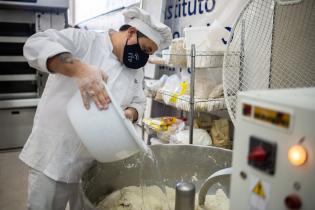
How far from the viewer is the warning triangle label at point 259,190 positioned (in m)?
0.59

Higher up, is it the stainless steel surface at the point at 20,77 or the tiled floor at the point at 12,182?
the stainless steel surface at the point at 20,77

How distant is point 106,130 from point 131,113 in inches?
16.9

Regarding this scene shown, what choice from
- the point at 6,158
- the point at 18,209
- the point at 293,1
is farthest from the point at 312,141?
the point at 6,158

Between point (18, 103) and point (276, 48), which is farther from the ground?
point (276, 48)

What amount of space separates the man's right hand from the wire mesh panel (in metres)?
0.53

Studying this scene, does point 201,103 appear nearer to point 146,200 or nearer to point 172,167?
point 172,167

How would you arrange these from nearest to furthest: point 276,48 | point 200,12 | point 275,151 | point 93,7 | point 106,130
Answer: point 275,151 < point 106,130 < point 276,48 < point 200,12 < point 93,7

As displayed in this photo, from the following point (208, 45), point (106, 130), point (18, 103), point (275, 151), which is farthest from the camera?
point (18, 103)

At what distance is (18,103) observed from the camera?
3.10m

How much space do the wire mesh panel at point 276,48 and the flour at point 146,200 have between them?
409mm

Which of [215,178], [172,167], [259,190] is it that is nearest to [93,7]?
[172,167]

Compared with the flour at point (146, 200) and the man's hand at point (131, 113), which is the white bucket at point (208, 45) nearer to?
the man's hand at point (131, 113)

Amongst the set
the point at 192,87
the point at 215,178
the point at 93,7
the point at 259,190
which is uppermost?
the point at 93,7

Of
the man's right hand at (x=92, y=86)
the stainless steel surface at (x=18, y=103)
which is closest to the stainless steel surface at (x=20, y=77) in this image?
the stainless steel surface at (x=18, y=103)
